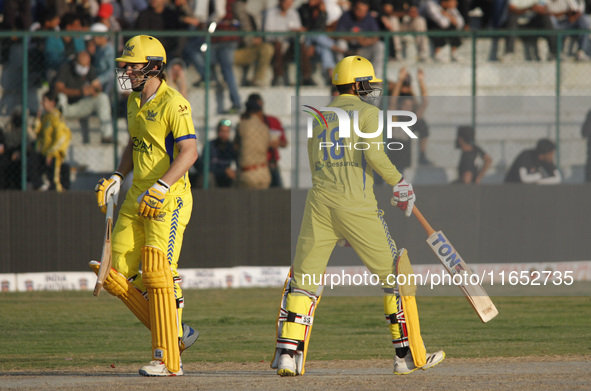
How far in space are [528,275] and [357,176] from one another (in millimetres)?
8312

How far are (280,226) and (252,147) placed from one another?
4.22 ft

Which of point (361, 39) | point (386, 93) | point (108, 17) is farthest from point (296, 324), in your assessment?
point (108, 17)

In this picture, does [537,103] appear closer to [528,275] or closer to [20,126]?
[528,275]

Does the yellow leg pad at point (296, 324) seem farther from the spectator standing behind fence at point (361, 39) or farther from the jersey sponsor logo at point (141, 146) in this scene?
the spectator standing behind fence at point (361, 39)

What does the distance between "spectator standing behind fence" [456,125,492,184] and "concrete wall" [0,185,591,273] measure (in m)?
0.20

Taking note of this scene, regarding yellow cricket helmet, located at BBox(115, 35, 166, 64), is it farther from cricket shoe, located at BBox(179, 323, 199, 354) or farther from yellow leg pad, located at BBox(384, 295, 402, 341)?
yellow leg pad, located at BBox(384, 295, 402, 341)

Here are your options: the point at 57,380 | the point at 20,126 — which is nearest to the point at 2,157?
the point at 20,126

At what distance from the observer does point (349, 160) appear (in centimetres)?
695

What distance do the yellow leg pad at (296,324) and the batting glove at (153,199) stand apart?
1.18m

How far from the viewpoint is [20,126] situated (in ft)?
44.6

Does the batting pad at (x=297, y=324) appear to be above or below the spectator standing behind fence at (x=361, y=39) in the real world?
below

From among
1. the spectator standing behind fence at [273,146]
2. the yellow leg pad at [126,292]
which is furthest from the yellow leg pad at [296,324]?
the spectator standing behind fence at [273,146]

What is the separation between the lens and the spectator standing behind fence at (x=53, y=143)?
13.7 m

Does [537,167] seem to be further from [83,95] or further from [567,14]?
[83,95]
